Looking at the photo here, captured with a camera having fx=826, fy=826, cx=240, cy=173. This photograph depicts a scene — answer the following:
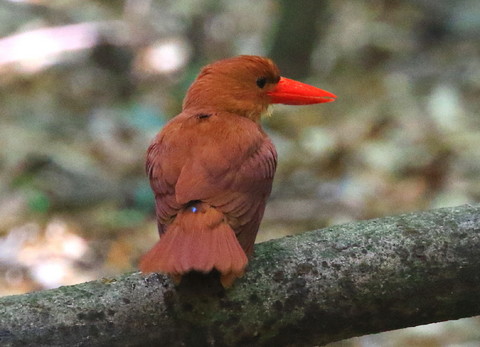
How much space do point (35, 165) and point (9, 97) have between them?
1686 mm

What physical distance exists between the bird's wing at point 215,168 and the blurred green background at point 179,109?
1292 mm

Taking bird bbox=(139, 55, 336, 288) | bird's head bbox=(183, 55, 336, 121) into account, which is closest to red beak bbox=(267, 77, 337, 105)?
bird's head bbox=(183, 55, 336, 121)

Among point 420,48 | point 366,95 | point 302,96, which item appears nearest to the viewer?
point 302,96

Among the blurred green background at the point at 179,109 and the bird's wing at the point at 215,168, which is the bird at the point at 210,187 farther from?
the blurred green background at the point at 179,109

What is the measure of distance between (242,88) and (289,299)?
1.06 metres

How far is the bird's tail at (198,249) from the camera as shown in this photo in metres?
1.76

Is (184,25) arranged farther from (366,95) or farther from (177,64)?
(366,95)

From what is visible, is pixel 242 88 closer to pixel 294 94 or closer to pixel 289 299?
pixel 294 94

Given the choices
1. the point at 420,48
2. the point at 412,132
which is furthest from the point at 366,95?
the point at 420,48

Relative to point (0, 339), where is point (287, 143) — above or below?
above

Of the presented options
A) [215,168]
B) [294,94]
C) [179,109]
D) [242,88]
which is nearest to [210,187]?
[215,168]

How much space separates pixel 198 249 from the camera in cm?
180

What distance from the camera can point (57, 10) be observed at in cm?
656

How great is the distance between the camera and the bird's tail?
A: 69.2 inches
